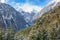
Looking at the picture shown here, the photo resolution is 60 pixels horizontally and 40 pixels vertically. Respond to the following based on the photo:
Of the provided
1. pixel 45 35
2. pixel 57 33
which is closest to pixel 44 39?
pixel 45 35

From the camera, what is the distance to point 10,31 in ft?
436

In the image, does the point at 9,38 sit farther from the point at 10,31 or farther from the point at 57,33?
the point at 57,33

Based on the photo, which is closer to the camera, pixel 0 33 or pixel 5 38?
pixel 0 33

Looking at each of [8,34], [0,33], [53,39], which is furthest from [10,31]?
[53,39]

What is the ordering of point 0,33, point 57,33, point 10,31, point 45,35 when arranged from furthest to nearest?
1. point 57,33
2. point 10,31
3. point 45,35
4. point 0,33

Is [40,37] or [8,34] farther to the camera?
[8,34]

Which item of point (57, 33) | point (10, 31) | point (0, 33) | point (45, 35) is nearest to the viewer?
point (0, 33)

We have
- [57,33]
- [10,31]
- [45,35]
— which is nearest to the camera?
[45,35]

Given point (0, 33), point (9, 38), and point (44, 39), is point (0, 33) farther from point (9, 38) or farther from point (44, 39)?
point (44, 39)

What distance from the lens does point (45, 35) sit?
123500 millimetres

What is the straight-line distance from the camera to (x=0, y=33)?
115500mm

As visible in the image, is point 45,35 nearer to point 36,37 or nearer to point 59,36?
point 36,37

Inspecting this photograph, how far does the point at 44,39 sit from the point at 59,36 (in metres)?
26.9

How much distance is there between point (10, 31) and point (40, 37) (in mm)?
24020
